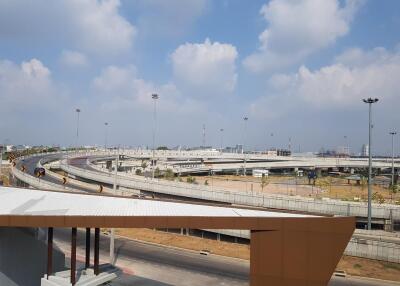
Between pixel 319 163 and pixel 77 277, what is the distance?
13063 centimetres

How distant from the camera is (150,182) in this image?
7069 cm

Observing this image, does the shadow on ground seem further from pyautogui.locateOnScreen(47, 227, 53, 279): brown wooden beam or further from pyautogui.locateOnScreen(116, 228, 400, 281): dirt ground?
pyautogui.locateOnScreen(116, 228, 400, 281): dirt ground

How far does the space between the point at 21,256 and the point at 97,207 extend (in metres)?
6.32

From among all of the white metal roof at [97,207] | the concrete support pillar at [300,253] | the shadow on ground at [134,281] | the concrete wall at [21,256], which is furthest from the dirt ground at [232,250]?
the concrete support pillar at [300,253]

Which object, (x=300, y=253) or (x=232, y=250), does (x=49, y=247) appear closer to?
(x=300, y=253)

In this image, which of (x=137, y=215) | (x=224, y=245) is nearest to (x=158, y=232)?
(x=224, y=245)

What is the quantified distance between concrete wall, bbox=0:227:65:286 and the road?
7316 mm

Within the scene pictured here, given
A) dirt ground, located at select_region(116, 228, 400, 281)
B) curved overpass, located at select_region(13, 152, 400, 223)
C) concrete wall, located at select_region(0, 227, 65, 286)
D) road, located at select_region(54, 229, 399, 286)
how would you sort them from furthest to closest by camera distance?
curved overpass, located at select_region(13, 152, 400, 223)
dirt ground, located at select_region(116, 228, 400, 281)
road, located at select_region(54, 229, 399, 286)
concrete wall, located at select_region(0, 227, 65, 286)

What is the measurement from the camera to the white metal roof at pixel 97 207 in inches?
843

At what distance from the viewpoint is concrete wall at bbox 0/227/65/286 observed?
2331cm

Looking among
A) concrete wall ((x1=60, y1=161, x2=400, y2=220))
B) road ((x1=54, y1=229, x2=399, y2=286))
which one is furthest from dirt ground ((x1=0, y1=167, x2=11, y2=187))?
road ((x1=54, y1=229, x2=399, y2=286))

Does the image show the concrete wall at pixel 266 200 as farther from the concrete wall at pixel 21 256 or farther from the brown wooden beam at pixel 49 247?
the brown wooden beam at pixel 49 247

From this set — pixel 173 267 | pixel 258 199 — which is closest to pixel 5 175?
pixel 258 199

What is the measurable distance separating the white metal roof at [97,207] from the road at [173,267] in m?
8.97
